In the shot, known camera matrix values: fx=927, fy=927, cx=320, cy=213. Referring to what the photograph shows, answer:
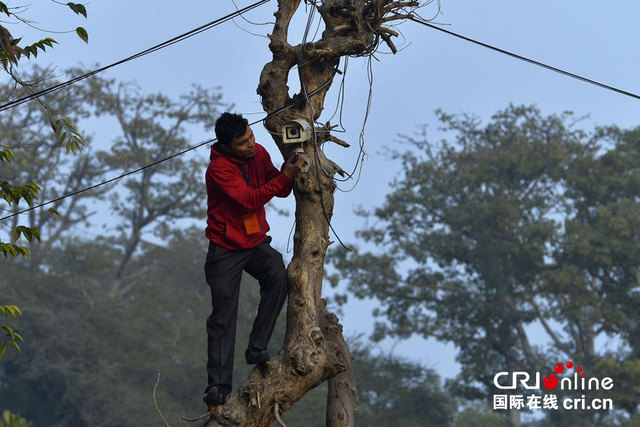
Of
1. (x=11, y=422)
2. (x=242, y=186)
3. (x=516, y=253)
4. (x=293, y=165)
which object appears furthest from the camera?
(x=516, y=253)

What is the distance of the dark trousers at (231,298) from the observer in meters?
4.83

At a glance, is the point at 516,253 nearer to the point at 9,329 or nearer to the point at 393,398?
the point at 393,398

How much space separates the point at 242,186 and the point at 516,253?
58.9 ft

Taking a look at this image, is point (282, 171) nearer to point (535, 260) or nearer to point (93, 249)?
point (535, 260)

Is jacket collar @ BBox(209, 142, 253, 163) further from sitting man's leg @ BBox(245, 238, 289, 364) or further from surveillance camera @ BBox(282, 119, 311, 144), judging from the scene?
sitting man's leg @ BBox(245, 238, 289, 364)

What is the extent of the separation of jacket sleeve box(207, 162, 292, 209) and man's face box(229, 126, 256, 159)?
3.6 inches

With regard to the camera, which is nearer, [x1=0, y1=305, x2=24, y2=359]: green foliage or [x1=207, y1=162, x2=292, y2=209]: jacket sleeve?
[x1=0, y1=305, x2=24, y2=359]: green foliage

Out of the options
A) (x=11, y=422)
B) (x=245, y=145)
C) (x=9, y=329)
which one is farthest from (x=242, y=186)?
(x=11, y=422)

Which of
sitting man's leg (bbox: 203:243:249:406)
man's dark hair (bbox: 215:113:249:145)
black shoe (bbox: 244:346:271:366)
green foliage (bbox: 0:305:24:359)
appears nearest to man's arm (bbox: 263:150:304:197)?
man's dark hair (bbox: 215:113:249:145)

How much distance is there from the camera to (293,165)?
494 cm

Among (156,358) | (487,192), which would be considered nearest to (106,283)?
(156,358)

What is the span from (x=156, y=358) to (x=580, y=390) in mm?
10600

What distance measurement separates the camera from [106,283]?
27375mm

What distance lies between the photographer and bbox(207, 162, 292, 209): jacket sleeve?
479 cm
